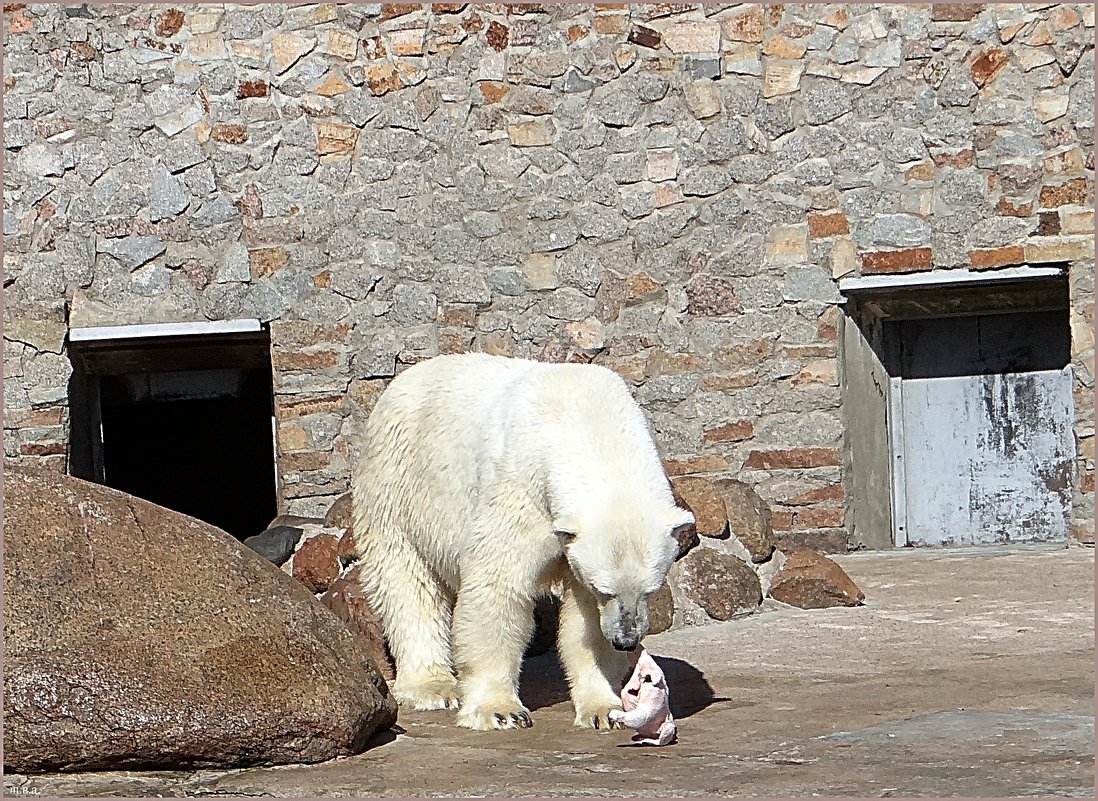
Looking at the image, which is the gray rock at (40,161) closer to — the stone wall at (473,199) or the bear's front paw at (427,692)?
the stone wall at (473,199)

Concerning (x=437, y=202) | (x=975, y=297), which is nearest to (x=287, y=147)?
(x=437, y=202)

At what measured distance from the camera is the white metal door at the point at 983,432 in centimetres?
927

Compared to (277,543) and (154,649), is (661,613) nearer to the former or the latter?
(277,543)

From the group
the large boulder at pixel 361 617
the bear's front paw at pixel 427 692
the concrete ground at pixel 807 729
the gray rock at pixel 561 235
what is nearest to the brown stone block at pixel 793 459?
the gray rock at pixel 561 235

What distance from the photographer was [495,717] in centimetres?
453

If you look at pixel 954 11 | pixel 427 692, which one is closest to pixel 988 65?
pixel 954 11

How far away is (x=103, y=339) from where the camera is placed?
29.0 feet

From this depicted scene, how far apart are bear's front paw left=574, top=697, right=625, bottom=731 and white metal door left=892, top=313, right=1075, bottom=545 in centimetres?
512

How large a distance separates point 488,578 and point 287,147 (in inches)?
191

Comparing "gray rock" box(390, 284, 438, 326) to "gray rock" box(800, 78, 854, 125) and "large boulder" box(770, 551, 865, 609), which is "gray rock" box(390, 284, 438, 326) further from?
"large boulder" box(770, 551, 865, 609)

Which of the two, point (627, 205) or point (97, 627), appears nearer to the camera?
point (97, 627)

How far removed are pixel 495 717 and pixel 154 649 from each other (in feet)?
3.42

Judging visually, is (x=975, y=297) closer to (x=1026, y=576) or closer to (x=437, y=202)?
(x=1026, y=576)

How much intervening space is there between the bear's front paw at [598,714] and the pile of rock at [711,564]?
5.32 ft
